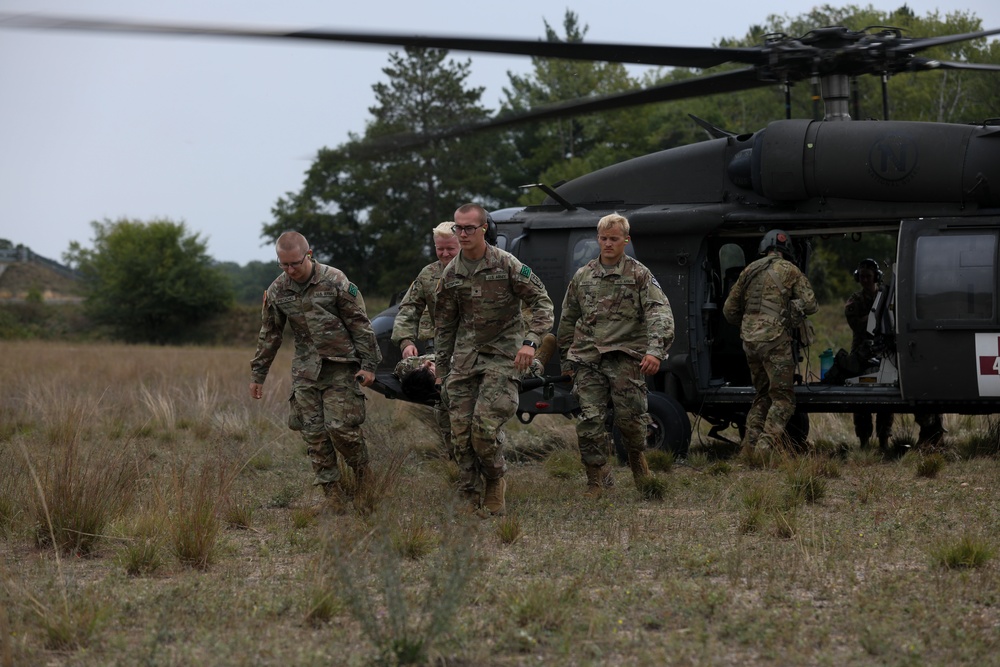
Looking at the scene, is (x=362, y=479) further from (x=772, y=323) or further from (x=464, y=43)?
(x=772, y=323)

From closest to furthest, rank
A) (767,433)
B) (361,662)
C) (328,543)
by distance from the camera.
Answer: (361,662), (328,543), (767,433)

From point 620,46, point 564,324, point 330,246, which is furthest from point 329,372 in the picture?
point 330,246

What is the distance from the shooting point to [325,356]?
7.44m

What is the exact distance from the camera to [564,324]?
27.0 ft

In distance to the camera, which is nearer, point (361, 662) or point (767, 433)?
point (361, 662)

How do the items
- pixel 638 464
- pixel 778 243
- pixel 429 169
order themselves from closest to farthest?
pixel 638 464, pixel 778 243, pixel 429 169

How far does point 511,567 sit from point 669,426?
4188 millimetres

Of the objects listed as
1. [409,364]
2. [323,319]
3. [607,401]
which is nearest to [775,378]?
[607,401]

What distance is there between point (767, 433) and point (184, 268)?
157 feet

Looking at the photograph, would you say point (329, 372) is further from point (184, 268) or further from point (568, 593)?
point (184, 268)

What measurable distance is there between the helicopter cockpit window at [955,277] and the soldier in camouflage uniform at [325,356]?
4351mm

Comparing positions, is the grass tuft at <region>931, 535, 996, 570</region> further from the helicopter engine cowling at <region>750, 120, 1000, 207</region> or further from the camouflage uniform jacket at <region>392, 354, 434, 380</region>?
the helicopter engine cowling at <region>750, 120, 1000, 207</region>

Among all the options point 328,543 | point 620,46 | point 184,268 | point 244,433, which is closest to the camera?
point 328,543

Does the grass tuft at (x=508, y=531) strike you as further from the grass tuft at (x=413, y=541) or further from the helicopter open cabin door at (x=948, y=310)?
the helicopter open cabin door at (x=948, y=310)
